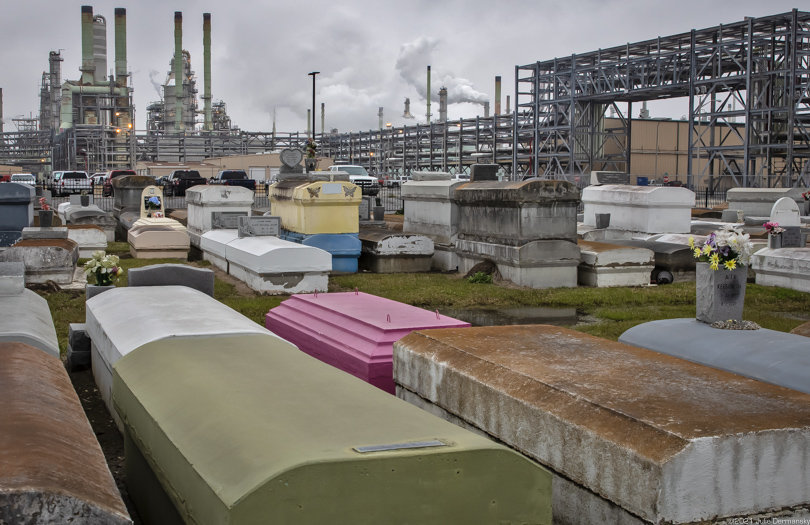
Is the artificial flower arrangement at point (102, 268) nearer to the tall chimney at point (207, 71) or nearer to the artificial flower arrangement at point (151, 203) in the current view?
the artificial flower arrangement at point (151, 203)

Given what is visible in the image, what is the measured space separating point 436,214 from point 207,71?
230 ft

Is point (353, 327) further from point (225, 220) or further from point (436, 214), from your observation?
point (225, 220)

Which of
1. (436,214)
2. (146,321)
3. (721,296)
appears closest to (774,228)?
(436,214)

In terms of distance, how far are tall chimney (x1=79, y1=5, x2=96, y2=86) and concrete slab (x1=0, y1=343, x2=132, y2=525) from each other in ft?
257

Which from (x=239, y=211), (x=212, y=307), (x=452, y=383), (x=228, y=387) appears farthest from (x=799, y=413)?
(x=239, y=211)

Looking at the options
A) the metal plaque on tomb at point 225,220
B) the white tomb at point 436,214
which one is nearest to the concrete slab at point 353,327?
the white tomb at point 436,214

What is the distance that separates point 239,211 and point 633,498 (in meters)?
15.3

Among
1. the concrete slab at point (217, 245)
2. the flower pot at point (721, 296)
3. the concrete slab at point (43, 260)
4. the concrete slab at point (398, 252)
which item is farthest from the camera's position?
the concrete slab at point (398, 252)

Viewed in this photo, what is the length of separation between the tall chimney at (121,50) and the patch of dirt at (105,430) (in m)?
75.0

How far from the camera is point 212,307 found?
6184 millimetres

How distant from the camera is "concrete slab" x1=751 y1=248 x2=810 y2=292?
43.9 ft

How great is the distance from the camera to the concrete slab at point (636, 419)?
11.1 ft

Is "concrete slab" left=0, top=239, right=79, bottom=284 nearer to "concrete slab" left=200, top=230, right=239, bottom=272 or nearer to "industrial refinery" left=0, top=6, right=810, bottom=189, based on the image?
"concrete slab" left=200, top=230, right=239, bottom=272

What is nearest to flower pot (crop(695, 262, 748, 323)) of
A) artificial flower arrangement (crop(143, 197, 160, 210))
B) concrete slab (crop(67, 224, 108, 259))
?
concrete slab (crop(67, 224, 108, 259))
